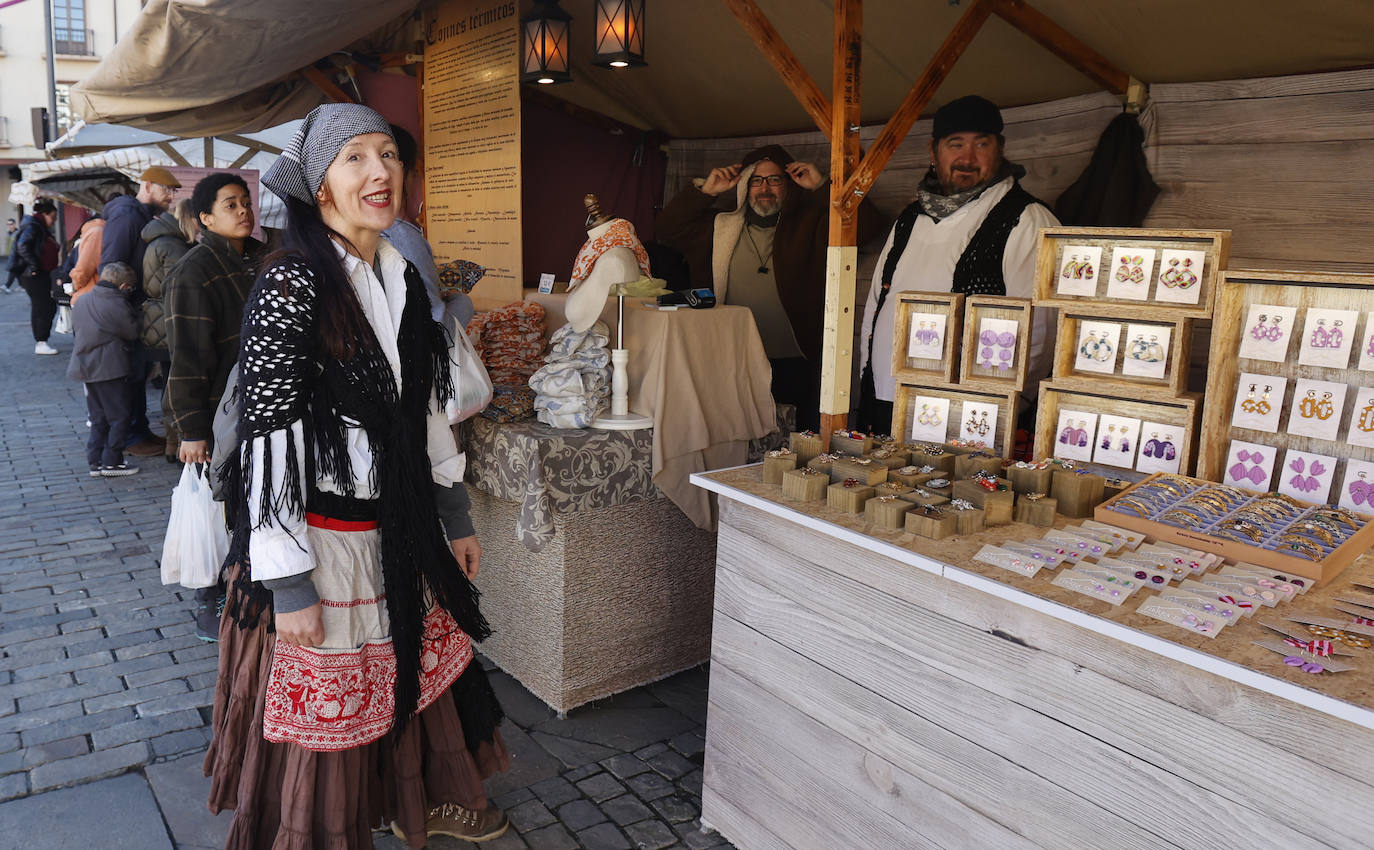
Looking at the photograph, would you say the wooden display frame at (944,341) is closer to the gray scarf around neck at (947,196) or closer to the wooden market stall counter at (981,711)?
the wooden market stall counter at (981,711)

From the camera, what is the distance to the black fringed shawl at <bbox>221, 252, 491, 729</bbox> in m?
1.81

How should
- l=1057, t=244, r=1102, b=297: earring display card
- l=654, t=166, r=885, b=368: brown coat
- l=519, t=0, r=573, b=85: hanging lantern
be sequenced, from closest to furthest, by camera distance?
l=1057, t=244, r=1102, b=297: earring display card → l=519, t=0, r=573, b=85: hanging lantern → l=654, t=166, r=885, b=368: brown coat

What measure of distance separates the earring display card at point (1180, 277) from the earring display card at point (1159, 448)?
1.02 ft

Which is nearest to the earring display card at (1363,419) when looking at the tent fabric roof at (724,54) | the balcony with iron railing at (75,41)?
the tent fabric roof at (724,54)

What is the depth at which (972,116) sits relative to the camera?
10.9 ft

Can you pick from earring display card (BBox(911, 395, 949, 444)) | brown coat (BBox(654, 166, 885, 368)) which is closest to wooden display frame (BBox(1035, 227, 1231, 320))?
earring display card (BBox(911, 395, 949, 444))

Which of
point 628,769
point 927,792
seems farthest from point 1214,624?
point 628,769

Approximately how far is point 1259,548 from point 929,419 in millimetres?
945

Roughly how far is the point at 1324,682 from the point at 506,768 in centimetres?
194

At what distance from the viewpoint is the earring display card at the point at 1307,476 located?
1.91m

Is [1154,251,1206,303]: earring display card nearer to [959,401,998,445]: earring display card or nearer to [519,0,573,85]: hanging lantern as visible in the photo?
[959,401,998,445]: earring display card

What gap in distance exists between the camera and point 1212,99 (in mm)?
3277

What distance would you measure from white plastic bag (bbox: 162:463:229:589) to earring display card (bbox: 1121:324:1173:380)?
10.6ft

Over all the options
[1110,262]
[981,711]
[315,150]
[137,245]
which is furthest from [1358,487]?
[137,245]
